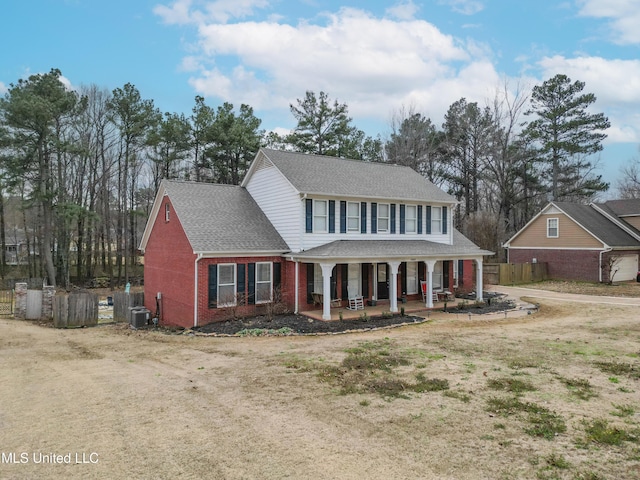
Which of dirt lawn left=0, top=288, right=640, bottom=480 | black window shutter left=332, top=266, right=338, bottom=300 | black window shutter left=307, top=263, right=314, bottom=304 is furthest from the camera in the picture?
black window shutter left=332, top=266, right=338, bottom=300

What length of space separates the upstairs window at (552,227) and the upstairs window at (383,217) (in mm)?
18013

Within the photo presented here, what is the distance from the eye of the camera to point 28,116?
98.0 ft

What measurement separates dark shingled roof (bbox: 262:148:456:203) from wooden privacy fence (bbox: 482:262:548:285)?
33.6 ft

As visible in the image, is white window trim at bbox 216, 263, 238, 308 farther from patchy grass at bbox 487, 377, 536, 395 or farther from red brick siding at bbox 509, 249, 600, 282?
red brick siding at bbox 509, 249, 600, 282

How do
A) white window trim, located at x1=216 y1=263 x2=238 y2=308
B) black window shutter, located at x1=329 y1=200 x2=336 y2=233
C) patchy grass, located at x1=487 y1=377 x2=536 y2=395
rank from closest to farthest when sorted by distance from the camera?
patchy grass, located at x1=487 y1=377 x2=536 y2=395
white window trim, located at x1=216 y1=263 x2=238 y2=308
black window shutter, located at x1=329 y1=200 x2=336 y2=233

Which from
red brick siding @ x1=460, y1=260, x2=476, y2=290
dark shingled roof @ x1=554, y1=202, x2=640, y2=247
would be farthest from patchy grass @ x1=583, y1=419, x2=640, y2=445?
dark shingled roof @ x1=554, y1=202, x2=640, y2=247

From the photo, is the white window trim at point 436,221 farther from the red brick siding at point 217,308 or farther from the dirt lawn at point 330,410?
the dirt lawn at point 330,410

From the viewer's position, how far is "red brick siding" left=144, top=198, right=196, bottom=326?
17633mm

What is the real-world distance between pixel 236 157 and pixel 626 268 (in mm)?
33665

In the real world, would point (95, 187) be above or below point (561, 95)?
below

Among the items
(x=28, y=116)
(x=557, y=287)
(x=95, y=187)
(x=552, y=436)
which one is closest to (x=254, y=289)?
(x=552, y=436)

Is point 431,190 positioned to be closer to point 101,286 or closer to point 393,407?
point 393,407

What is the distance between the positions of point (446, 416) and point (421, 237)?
1630cm

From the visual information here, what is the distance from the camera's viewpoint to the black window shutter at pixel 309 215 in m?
18.9
